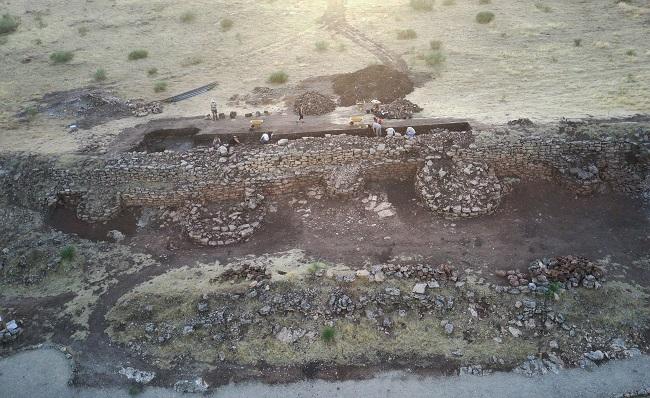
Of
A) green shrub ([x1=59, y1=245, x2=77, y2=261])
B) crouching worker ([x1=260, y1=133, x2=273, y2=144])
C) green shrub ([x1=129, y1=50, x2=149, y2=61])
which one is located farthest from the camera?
green shrub ([x1=129, y1=50, x2=149, y2=61])

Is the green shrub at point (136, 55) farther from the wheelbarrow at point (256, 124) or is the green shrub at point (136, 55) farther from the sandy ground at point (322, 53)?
the wheelbarrow at point (256, 124)

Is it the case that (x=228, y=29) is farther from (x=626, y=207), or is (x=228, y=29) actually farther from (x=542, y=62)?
(x=626, y=207)

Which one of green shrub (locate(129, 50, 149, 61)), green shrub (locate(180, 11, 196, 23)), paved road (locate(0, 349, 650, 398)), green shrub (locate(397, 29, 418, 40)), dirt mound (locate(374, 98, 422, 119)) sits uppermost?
green shrub (locate(180, 11, 196, 23))

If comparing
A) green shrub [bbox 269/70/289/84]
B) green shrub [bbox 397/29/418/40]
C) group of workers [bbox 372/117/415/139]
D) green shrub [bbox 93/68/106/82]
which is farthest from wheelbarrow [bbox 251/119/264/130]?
green shrub [bbox 397/29/418/40]

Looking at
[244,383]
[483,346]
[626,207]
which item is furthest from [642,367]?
[244,383]

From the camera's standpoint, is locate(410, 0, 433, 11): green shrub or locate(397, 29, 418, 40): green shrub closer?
locate(397, 29, 418, 40): green shrub

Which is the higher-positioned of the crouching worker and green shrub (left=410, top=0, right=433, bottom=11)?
green shrub (left=410, top=0, right=433, bottom=11)

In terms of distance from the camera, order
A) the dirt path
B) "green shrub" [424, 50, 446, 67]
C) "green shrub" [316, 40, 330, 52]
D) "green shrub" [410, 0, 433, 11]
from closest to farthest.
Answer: "green shrub" [424, 50, 446, 67], the dirt path, "green shrub" [316, 40, 330, 52], "green shrub" [410, 0, 433, 11]

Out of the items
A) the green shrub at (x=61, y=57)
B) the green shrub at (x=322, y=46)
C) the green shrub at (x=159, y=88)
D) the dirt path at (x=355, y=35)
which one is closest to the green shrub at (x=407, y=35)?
the dirt path at (x=355, y=35)

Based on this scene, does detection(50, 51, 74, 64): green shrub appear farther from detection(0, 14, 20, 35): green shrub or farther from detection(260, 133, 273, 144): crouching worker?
detection(260, 133, 273, 144): crouching worker
